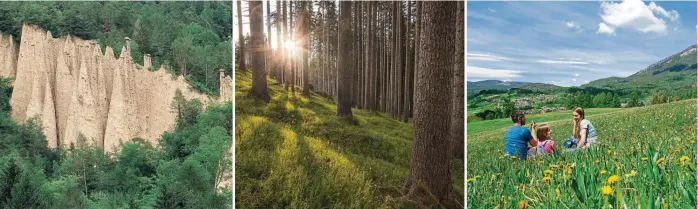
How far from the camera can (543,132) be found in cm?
527

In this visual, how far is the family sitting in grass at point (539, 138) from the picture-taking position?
5.14m

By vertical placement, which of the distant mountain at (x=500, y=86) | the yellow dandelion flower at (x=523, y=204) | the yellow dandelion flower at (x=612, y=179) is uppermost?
the distant mountain at (x=500, y=86)

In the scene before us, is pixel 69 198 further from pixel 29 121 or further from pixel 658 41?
pixel 658 41

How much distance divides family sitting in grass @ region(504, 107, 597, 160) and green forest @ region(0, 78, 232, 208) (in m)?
3.10

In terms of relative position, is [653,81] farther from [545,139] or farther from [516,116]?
[516,116]

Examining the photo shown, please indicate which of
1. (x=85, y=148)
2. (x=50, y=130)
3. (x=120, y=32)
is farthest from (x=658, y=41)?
(x=50, y=130)

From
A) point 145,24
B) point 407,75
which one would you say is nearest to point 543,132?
point 407,75

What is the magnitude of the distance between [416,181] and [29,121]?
5187 millimetres

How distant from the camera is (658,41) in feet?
17.3

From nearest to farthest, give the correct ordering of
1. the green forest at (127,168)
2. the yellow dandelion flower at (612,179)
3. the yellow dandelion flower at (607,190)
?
the yellow dandelion flower at (607,190), the yellow dandelion flower at (612,179), the green forest at (127,168)

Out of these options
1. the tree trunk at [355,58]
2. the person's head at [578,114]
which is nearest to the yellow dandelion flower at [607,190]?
the person's head at [578,114]

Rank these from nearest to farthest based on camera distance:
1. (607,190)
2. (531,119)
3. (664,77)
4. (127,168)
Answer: (607,190)
(664,77)
(531,119)
(127,168)

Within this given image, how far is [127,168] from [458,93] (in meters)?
4.24

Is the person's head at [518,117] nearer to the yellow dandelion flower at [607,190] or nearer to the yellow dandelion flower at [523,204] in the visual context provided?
the yellow dandelion flower at [523,204]
